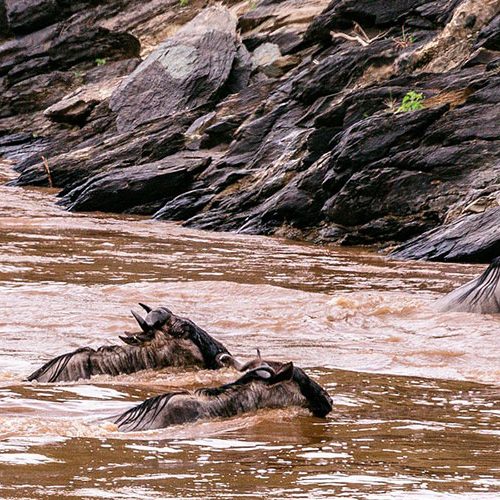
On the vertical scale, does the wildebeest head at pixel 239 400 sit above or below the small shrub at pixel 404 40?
above

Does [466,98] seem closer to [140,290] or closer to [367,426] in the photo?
[140,290]

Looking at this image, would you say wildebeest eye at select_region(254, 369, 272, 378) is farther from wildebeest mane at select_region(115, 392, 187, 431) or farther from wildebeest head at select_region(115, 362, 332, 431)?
wildebeest mane at select_region(115, 392, 187, 431)

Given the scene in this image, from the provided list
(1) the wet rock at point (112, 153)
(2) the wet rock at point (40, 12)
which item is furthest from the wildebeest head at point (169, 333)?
(2) the wet rock at point (40, 12)

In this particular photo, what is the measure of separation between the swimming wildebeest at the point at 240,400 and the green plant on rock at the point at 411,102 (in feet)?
42.9

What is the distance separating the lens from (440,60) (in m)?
21.0

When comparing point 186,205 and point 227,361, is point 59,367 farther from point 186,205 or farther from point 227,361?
point 186,205

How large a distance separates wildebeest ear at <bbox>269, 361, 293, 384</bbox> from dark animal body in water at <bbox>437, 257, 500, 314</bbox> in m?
4.61

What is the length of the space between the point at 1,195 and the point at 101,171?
2.21 metres

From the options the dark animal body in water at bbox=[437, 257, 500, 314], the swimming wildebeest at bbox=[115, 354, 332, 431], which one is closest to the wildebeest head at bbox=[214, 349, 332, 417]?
the swimming wildebeest at bbox=[115, 354, 332, 431]

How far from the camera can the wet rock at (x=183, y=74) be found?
28531 mm

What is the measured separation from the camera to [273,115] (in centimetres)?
2342

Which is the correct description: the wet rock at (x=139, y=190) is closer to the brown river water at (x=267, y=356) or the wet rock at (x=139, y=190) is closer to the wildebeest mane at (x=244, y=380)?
the brown river water at (x=267, y=356)

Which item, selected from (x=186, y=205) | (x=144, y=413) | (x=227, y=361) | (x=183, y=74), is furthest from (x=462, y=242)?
(x=183, y=74)

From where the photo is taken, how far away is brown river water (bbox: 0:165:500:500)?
4.18m
